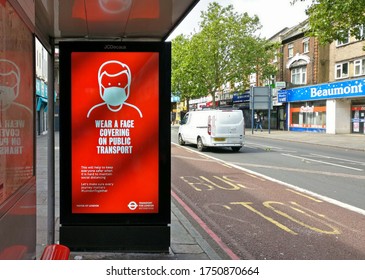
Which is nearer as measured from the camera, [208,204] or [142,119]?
[142,119]

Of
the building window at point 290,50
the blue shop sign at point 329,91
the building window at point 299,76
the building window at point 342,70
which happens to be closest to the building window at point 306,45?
the building window at point 299,76

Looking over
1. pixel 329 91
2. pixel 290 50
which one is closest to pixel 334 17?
pixel 329 91

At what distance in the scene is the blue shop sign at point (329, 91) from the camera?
96.5ft

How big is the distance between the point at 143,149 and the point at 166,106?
541mm

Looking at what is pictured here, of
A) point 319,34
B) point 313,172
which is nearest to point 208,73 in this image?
point 319,34

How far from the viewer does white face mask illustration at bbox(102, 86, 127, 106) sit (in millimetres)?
4234

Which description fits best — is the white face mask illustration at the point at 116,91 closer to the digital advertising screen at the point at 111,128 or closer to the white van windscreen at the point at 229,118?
the digital advertising screen at the point at 111,128

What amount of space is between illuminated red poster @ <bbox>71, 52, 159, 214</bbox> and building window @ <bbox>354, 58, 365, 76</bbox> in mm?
29528

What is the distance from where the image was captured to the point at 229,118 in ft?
56.9

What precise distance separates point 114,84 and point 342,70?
32.1m

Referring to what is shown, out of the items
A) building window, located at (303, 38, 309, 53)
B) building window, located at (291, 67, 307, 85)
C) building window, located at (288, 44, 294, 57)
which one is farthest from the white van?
building window, located at (288, 44, 294, 57)

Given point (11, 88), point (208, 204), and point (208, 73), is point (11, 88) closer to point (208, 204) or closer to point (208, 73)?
point (208, 204)

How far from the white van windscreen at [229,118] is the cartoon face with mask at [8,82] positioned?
14850 millimetres
